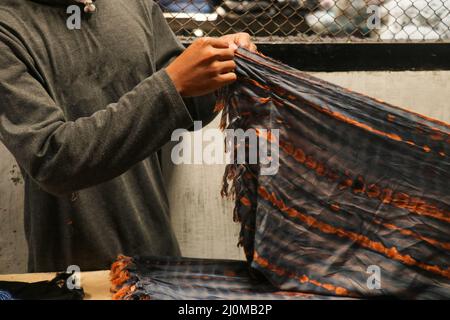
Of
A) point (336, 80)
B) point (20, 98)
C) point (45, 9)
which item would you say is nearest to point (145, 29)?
point (45, 9)

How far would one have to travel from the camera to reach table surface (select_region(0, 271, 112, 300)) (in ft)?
4.95

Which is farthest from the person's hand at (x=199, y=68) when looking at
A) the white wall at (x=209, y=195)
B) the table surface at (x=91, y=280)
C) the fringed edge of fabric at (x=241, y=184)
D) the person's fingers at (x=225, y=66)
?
the white wall at (x=209, y=195)

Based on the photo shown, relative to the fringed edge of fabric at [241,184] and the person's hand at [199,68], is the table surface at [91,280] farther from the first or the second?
the person's hand at [199,68]

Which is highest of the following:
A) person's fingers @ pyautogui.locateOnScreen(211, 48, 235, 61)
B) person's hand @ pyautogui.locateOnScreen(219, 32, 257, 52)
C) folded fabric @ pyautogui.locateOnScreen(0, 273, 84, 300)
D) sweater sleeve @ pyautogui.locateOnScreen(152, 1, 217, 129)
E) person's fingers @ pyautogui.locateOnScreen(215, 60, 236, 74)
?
sweater sleeve @ pyautogui.locateOnScreen(152, 1, 217, 129)

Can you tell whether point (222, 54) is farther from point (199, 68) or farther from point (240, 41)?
point (240, 41)

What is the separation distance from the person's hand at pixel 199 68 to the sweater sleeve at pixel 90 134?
1.2 inches

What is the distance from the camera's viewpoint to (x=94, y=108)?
1696 millimetres

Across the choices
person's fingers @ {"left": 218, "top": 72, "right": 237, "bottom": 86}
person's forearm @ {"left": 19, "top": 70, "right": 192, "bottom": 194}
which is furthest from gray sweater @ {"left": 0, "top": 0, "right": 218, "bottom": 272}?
person's fingers @ {"left": 218, "top": 72, "right": 237, "bottom": 86}

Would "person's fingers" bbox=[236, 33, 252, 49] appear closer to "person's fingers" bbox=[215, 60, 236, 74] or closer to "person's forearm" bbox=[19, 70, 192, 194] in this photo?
"person's fingers" bbox=[215, 60, 236, 74]

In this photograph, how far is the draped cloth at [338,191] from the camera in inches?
56.4

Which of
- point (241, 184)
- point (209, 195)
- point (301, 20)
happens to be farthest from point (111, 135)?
point (301, 20)

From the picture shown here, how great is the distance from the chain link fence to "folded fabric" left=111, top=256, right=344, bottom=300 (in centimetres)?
120
